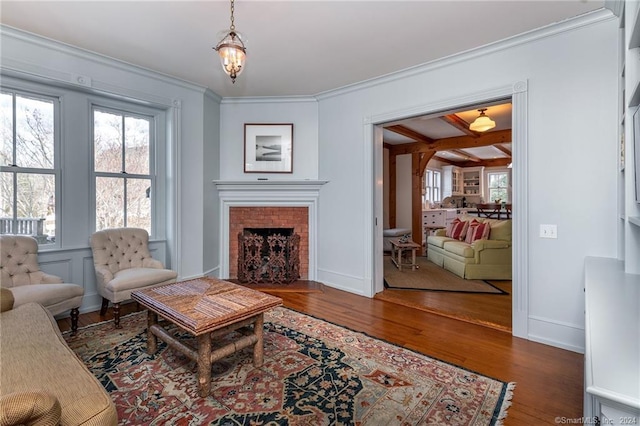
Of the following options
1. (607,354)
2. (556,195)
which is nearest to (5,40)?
(607,354)

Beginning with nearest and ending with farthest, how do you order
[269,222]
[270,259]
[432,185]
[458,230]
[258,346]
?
[258,346] < [270,259] < [269,222] < [458,230] < [432,185]

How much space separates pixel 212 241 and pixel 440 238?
4141 mm

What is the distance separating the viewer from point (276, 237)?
437cm

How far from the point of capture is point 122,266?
3.27 metres

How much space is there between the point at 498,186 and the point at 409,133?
5.71m

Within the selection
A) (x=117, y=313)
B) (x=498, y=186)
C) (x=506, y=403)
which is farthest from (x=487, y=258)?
(x=498, y=186)

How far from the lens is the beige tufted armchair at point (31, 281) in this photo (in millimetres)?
2420

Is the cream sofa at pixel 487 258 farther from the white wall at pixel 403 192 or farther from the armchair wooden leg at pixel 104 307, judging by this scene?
the armchair wooden leg at pixel 104 307

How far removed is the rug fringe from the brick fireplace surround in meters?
2.94

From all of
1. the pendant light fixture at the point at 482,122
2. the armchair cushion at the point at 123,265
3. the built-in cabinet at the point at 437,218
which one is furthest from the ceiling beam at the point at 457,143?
the armchair cushion at the point at 123,265

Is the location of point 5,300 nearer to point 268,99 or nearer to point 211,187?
point 211,187

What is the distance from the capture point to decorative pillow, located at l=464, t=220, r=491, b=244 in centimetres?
500

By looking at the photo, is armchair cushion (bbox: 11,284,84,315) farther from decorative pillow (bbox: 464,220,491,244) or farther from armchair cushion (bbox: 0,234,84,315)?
decorative pillow (bbox: 464,220,491,244)

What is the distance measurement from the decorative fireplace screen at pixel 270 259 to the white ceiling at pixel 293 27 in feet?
7.35
